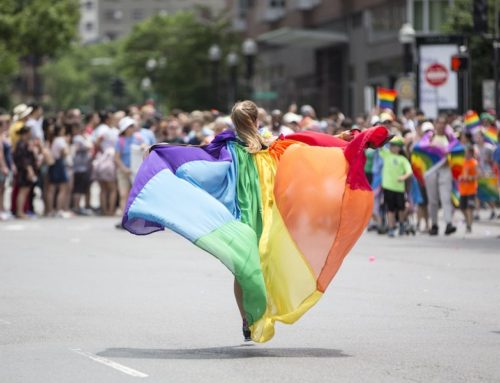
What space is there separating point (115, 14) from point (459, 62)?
151 meters

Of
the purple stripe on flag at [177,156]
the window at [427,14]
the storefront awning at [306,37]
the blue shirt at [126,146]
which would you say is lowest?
the blue shirt at [126,146]

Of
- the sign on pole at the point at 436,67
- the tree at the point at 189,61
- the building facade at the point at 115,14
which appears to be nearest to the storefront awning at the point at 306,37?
the tree at the point at 189,61

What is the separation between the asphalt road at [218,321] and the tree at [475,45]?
A: 2527 cm

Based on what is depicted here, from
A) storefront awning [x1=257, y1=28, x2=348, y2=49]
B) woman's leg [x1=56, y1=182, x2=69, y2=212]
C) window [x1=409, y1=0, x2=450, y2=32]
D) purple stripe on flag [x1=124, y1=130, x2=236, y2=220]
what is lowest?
woman's leg [x1=56, y1=182, x2=69, y2=212]

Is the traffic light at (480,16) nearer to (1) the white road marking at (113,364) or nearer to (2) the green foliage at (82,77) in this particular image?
(1) the white road marking at (113,364)

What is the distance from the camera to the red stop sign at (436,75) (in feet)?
110

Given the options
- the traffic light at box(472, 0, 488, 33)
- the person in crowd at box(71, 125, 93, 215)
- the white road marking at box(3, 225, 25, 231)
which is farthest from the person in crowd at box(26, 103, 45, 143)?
the traffic light at box(472, 0, 488, 33)

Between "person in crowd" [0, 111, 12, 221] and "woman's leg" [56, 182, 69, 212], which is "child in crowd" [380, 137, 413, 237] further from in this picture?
"woman's leg" [56, 182, 69, 212]

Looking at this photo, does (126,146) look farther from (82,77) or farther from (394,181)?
(82,77)

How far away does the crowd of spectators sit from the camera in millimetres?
22719

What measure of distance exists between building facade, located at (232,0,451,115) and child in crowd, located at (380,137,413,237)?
2637 cm

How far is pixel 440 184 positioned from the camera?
2286 cm

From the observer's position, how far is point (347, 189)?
10.4 m

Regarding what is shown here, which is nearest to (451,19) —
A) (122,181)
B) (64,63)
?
(122,181)
